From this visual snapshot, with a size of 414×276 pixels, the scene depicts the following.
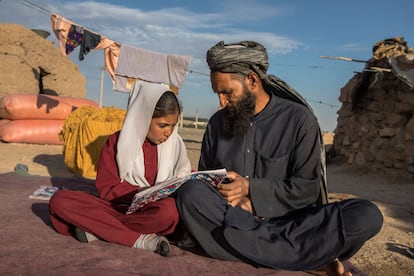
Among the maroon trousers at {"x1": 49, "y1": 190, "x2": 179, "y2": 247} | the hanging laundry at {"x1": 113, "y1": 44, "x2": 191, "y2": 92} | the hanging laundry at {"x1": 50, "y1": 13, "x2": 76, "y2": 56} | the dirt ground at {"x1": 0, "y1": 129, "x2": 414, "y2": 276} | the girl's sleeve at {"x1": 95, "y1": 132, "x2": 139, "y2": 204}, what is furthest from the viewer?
the hanging laundry at {"x1": 113, "y1": 44, "x2": 191, "y2": 92}

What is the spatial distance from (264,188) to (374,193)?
18.8ft

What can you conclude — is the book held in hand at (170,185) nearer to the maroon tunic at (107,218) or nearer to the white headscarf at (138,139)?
the maroon tunic at (107,218)

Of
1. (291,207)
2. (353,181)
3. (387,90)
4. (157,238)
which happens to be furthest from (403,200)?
(157,238)

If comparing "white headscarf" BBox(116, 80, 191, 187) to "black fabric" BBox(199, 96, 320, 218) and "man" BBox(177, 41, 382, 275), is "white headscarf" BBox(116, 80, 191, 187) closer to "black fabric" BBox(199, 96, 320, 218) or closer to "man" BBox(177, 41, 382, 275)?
"man" BBox(177, 41, 382, 275)

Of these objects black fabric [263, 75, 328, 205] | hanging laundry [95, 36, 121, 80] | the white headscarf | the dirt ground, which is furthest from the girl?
hanging laundry [95, 36, 121, 80]

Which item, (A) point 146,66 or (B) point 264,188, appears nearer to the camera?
(B) point 264,188

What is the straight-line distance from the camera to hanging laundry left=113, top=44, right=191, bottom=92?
34.5ft

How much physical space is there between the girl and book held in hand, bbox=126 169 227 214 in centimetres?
6

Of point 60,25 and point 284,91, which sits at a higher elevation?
point 60,25

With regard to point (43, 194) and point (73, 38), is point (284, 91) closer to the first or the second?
point (43, 194)

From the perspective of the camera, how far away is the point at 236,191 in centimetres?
255

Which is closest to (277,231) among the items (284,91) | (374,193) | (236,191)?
(236,191)

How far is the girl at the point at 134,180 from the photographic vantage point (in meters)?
2.65

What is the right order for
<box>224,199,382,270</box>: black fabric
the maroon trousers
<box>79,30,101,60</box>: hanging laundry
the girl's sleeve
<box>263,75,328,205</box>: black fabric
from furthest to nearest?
<box>79,30,101,60</box>: hanging laundry
the girl's sleeve
<box>263,75,328,205</box>: black fabric
the maroon trousers
<box>224,199,382,270</box>: black fabric
